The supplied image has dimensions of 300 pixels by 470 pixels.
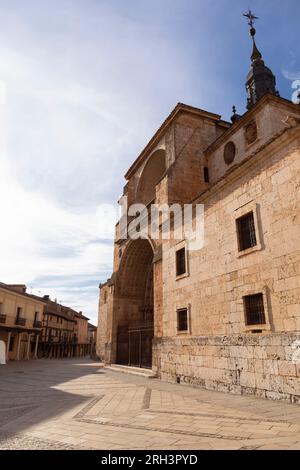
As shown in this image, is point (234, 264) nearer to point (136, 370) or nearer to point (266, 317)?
point (266, 317)

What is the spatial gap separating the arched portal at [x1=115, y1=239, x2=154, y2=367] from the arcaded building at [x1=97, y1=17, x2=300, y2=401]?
1.31 meters

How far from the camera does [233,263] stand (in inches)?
324

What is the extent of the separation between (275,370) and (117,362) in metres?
12.3

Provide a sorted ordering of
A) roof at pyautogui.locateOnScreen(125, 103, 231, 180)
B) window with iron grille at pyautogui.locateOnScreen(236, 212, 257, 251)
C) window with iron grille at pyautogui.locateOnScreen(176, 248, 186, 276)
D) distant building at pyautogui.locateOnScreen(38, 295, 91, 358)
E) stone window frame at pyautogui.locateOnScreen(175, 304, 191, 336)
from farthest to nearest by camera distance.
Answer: distant building at pyautogui.locateOnScreen(38, 295, 91, 358) < roof at pyautogui.locateOnScreen(125, 103, 231, 180) < window with iron grille at pyautogui.locateOnScreen(176, 248, 186, 276) < stone window frame at pyautogui.locateOnScreen(175, 304, 191, 336) < window with iron grille at pyautogui.locateOnScreen(236, 212, 257, 251)

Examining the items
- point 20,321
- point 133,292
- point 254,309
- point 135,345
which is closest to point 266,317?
point 254,309

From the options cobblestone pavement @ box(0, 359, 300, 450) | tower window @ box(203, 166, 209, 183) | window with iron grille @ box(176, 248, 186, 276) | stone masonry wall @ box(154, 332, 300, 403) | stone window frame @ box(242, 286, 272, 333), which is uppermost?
tower window @ box(203, 166, 209, 183)

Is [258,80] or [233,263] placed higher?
[258,80]

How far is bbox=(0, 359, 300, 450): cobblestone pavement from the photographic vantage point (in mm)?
3593

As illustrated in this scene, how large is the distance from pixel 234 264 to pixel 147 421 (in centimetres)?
465

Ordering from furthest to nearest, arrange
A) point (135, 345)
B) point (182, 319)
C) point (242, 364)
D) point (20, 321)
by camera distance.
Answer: point (20, 321) → point (135, 345) → point (182, 319) → point (242, 364)

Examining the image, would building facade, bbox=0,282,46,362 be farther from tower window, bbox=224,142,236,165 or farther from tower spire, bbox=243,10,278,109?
tower spire, bbox=243,10,278,109

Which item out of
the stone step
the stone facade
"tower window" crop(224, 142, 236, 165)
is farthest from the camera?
"tower window" crop(224, 142, 236, 165)

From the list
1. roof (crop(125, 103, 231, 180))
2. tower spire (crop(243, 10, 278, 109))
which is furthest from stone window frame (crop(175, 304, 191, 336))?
tower spire (crop(243, 10, 278, 109))
